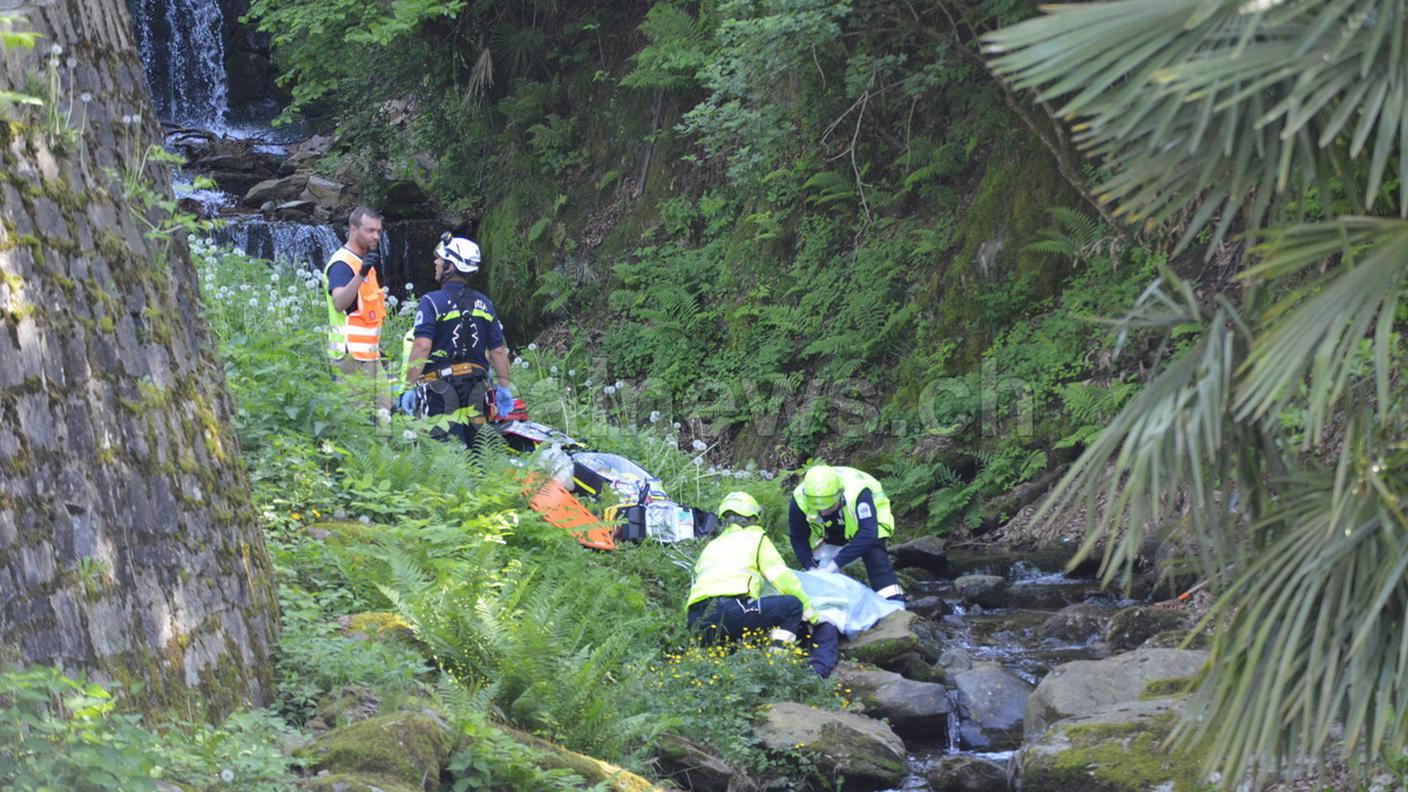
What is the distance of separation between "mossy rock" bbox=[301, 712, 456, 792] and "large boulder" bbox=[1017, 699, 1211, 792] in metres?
3.26

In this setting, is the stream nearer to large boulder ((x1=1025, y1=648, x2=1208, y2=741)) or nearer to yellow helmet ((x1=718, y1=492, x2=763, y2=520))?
large boulder ((x1=1025, y1=648, x2=1208, y2=741))

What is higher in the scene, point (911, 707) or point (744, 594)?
point (744, 594)

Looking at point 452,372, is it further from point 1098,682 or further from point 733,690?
point 1098,682

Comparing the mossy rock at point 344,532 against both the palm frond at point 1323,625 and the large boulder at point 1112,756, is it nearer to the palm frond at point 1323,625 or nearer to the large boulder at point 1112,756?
the large boulder at point 1112,756

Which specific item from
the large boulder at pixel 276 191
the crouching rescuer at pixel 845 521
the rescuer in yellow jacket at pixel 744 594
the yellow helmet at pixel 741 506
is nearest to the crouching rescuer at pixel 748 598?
the rescuer in yellow jacket at pixel 744 594

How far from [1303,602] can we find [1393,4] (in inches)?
60.4

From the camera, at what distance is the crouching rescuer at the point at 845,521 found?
10.2 m

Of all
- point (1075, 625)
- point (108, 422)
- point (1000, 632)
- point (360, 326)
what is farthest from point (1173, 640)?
point (108, 422)

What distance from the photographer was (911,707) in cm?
838

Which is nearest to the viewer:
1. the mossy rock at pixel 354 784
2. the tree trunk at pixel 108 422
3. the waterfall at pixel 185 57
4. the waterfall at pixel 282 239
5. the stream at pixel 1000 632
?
the tree trunk at pixel 108 422

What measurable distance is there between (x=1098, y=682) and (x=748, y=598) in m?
2.14

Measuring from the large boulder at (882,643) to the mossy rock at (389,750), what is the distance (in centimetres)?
449

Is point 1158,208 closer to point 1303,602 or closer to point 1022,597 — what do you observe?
point 1303,602

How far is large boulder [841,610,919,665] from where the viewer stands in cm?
929
